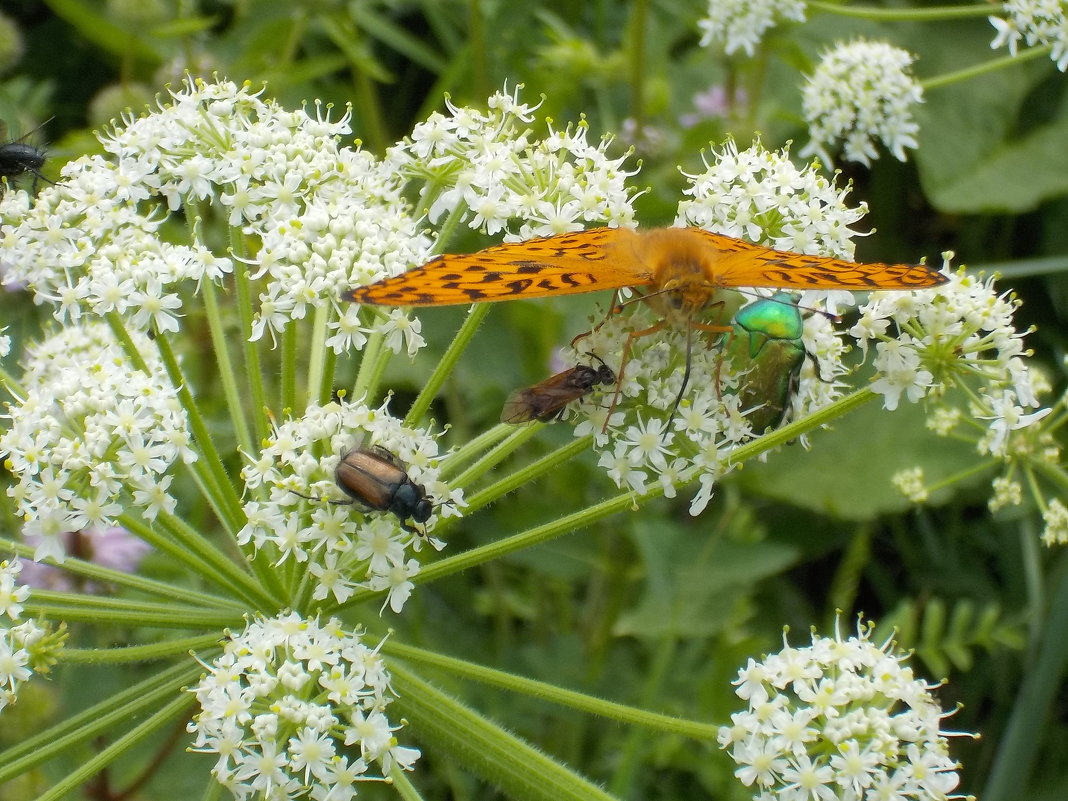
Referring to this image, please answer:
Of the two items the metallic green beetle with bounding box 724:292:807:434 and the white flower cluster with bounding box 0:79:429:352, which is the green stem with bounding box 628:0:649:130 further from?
the metallic green beetle with bounding box 724:292:807:434

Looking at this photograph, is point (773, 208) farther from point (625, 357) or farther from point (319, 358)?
point (319, 358)

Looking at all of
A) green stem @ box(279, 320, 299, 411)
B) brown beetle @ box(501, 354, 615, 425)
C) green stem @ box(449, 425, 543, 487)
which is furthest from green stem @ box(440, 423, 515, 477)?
green stem @ box(279, 320, 299, 411)

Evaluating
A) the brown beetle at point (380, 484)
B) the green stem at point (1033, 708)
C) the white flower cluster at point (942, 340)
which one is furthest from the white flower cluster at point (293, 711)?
Result: the green stem at point (1033, 708)

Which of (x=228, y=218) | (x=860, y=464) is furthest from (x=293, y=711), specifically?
(x=860, y=464)

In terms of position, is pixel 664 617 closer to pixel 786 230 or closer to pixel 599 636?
pixel 599 636

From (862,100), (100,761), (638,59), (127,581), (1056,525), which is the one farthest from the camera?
(638,59)

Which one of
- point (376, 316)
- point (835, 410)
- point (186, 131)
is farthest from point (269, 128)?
point (835, 410)
